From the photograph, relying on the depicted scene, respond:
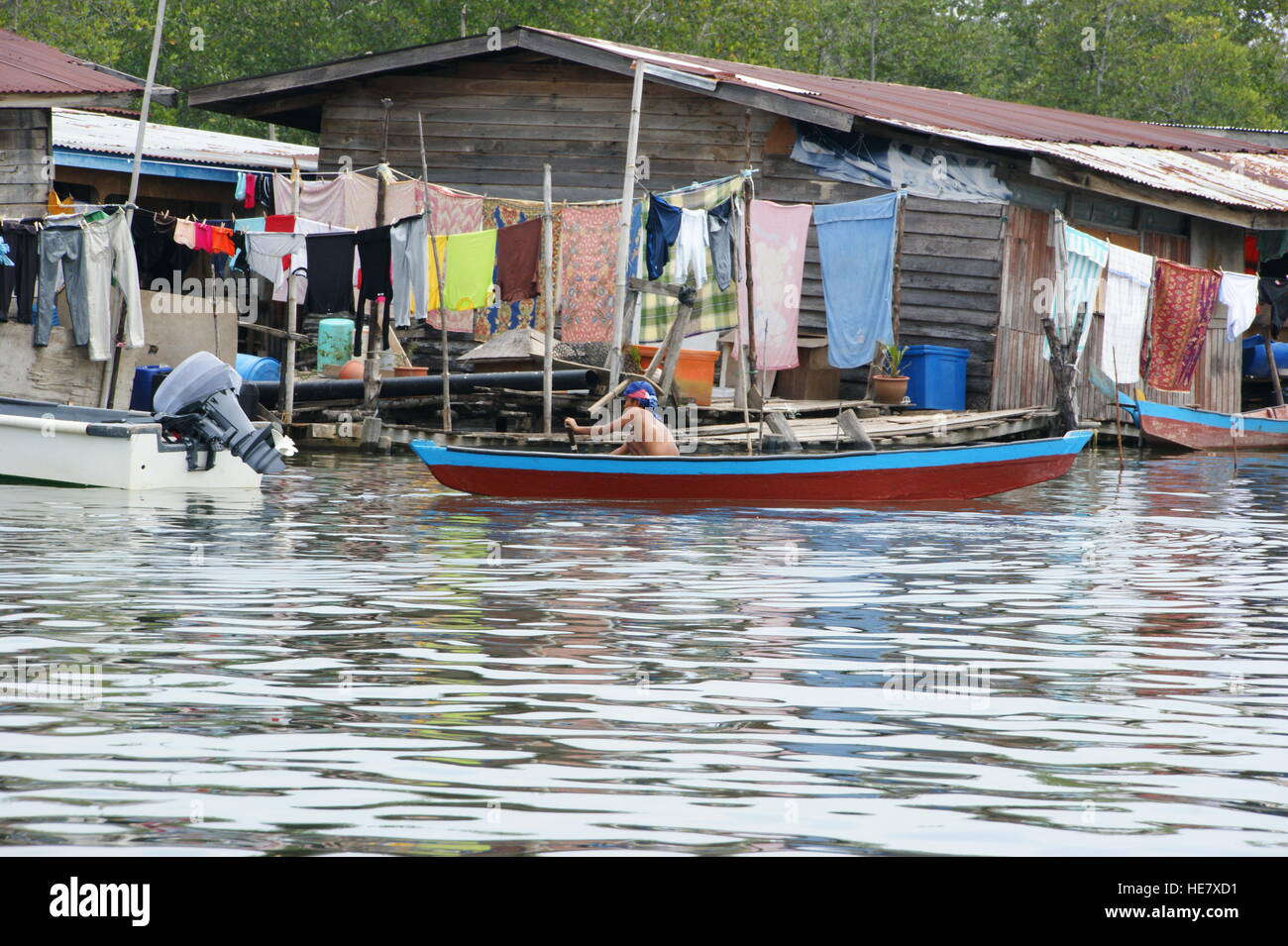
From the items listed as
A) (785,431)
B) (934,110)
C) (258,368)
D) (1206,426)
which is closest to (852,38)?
(934,110)

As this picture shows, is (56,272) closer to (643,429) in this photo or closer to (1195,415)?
(643,429)

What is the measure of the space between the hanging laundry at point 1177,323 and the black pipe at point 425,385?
7025 millimetres

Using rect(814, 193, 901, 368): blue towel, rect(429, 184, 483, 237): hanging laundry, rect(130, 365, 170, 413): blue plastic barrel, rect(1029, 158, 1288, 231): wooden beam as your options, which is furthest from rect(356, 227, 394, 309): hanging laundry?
rect(1029, 158, 1288, 231): wooden beam

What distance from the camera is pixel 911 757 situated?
253 inches

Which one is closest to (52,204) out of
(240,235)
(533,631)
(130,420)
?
(240,235)

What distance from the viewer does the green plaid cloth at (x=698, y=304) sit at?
18641 mm

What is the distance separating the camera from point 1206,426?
2330 cm

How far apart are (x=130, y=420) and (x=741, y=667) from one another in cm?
1016

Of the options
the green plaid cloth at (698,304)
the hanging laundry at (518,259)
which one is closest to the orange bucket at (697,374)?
the green plaid cloth at (698,304)

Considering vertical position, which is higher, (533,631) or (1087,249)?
(1087,249)

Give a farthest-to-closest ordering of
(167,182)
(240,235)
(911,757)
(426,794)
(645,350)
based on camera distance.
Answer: (167,182) < (645,350) < (240,235) < (911,757) < (426,794)

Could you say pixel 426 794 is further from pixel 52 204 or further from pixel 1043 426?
pixel 52 204

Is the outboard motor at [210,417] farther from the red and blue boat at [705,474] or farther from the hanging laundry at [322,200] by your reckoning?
the hanging laundry at [322,200]

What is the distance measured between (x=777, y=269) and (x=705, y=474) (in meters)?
4.09
